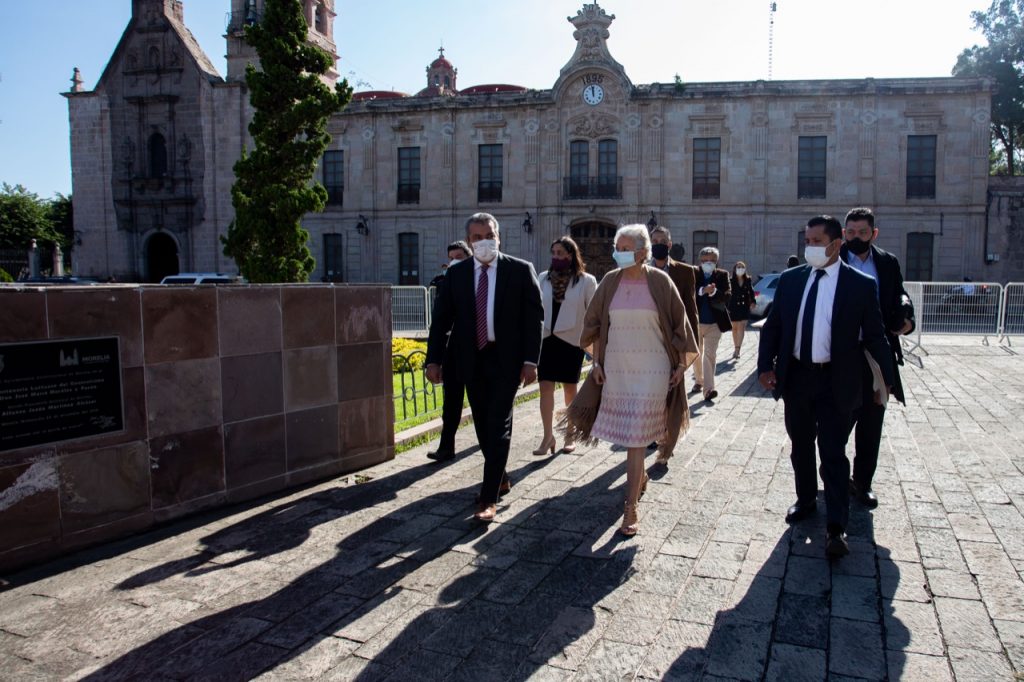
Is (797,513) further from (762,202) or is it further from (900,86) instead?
(900,86)

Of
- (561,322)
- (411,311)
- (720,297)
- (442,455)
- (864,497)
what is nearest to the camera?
(864,497)

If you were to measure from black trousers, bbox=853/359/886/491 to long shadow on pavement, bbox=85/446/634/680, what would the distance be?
1703 millimetres

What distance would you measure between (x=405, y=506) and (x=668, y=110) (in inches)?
1014

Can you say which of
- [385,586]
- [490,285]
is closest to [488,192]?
[490,285]

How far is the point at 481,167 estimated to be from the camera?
100 ft

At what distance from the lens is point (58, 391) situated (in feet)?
14.8

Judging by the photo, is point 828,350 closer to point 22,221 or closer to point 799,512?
point 799,512

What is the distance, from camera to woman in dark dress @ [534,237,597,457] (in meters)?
6.98

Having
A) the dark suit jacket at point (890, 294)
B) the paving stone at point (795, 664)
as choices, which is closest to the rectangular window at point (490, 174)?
the dark suit jacket at point (890, 294)

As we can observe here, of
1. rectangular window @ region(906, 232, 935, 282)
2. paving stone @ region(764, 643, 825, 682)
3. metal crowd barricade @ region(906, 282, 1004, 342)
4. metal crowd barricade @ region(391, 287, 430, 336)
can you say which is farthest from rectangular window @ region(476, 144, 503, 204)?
paving stone @ region(764, 643, 825, 682)

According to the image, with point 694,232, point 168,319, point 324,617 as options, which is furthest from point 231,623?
point 694,232

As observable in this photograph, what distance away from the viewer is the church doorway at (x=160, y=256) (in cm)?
3428

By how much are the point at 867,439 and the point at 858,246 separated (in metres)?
1.36

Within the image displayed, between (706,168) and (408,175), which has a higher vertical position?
(408,175)
